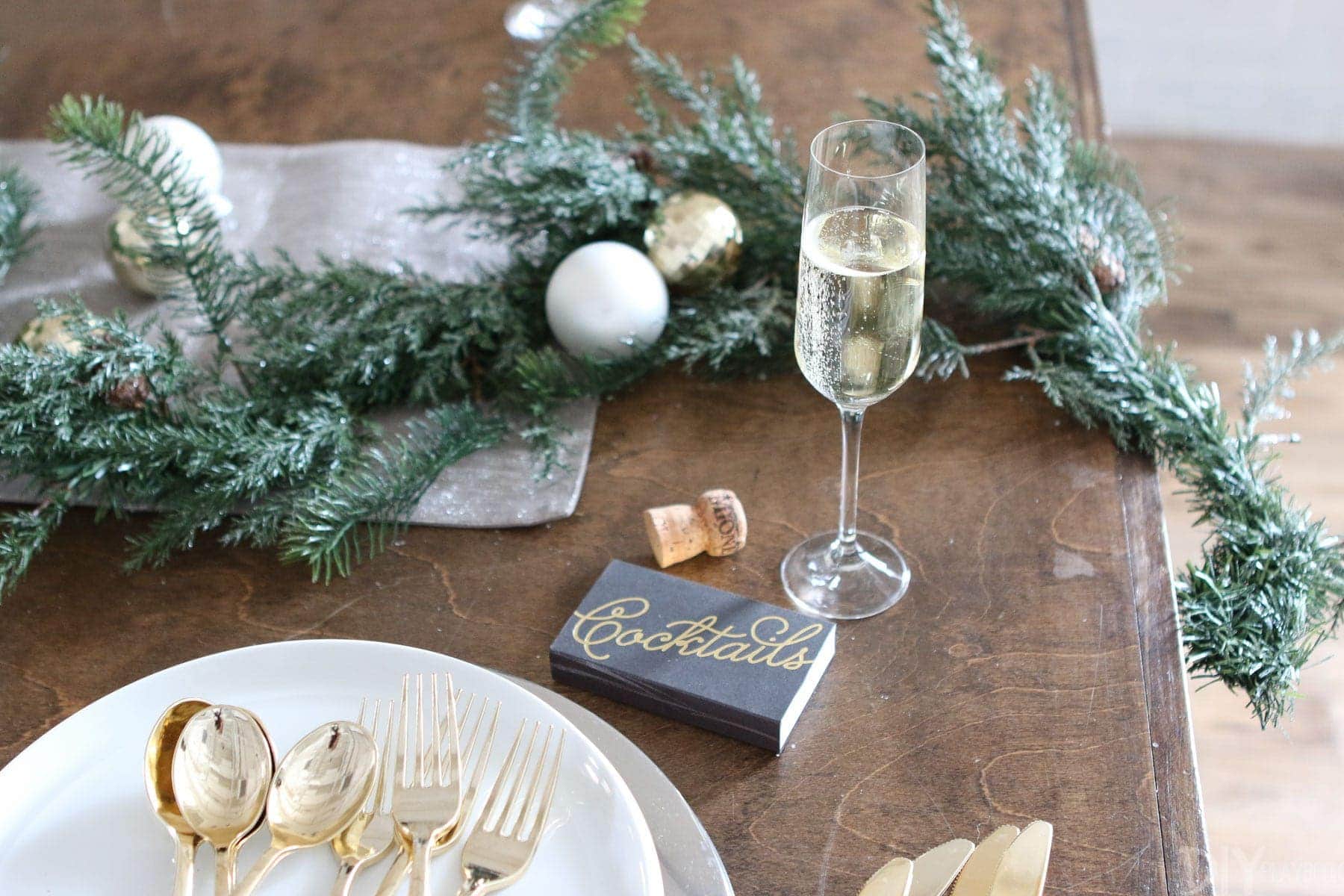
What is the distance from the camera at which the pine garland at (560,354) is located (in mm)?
712

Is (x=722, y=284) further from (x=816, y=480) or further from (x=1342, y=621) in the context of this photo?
(x=1342, y=621)

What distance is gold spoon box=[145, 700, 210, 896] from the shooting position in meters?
0.51

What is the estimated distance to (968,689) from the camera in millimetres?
631

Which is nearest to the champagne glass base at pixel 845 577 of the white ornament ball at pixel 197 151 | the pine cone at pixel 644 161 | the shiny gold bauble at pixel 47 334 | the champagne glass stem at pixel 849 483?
the champagne glass stem at pixel 849 483

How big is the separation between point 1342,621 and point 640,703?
421mm

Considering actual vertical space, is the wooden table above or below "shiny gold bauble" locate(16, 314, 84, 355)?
below

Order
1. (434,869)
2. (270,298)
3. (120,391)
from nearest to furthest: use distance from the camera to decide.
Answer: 1. (434,869)
2. (120,391)
3. (270,298)

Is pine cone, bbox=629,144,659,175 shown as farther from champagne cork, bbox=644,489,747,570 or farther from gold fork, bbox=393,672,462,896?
gold fork, bbox=393,672,462,896

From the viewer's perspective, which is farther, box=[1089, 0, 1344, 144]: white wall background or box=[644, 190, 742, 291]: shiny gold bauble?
box=[1089, 0, 1344, 144]: white wall background

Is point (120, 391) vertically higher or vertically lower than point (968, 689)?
higher

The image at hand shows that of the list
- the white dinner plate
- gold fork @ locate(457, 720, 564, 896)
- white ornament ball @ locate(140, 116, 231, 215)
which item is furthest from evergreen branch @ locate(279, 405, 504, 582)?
white ornament ball @ locate(140, 116, 231, 215)

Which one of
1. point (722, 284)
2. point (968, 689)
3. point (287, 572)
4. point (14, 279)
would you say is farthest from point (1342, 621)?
point (14, 279)

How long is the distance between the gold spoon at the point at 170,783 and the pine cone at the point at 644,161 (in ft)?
1.82

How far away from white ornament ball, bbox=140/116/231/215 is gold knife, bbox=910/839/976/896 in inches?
30.8
